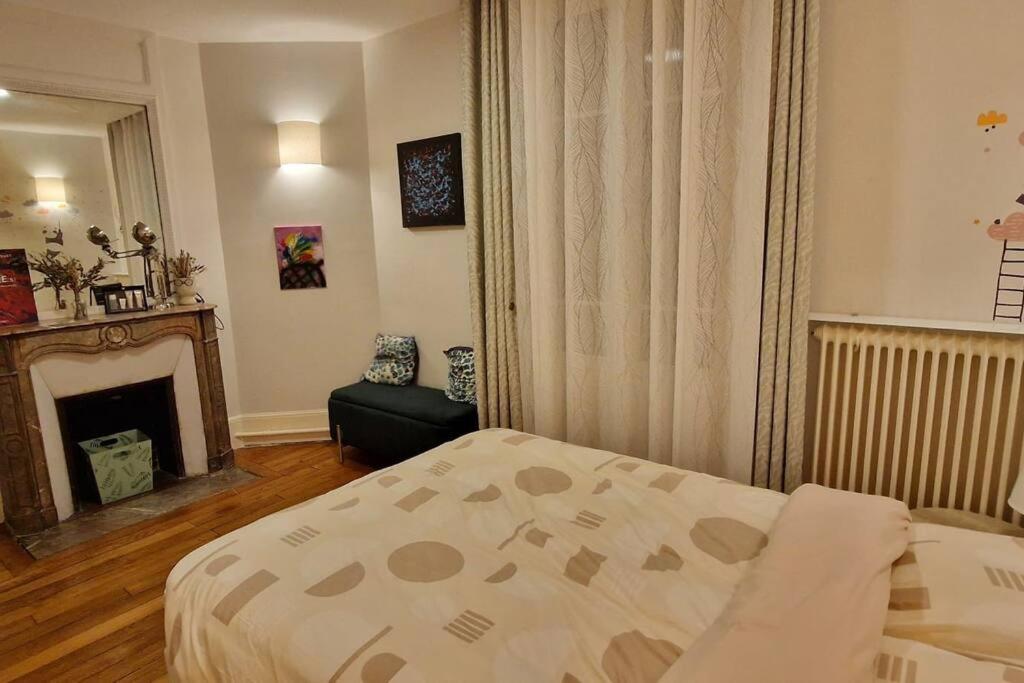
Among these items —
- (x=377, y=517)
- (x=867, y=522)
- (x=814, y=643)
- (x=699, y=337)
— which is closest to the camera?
(x=814, y=643)

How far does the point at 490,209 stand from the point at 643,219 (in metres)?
0.84

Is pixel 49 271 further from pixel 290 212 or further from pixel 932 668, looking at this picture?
pixel 932 668

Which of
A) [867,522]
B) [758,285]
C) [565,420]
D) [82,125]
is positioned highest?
[82,125]

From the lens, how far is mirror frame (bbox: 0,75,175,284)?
3.00 m

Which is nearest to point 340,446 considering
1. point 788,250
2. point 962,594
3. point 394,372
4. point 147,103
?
point 394,372

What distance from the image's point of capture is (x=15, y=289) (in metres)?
2.85

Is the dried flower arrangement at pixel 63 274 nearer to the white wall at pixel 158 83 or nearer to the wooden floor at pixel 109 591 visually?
the white wall at pixel 158 83

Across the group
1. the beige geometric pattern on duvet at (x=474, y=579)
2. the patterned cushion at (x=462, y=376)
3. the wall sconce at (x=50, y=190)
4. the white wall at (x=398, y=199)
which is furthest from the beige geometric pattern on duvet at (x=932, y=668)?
the wall sconce at (x=50, y=190)

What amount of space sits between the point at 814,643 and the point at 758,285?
1.41m

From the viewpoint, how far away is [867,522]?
142 centimetres

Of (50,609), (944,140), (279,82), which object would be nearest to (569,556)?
(944,140)

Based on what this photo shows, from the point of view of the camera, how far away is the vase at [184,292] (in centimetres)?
347

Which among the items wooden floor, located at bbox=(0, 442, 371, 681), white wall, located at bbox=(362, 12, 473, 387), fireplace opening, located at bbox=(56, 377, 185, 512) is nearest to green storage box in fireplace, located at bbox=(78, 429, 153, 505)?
fireplace opening, located at bbox=(56, 377, 185, 512)

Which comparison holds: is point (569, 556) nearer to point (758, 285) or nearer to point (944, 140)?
point (758, 285)
